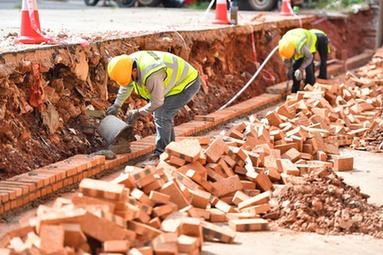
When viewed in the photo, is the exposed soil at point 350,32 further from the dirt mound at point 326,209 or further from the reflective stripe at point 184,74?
the dirt mound at point 326,209

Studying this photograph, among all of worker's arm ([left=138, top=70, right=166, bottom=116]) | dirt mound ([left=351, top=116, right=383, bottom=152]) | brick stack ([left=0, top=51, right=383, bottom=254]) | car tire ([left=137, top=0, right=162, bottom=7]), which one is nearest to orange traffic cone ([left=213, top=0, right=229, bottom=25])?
brick stack ([left=0, top=51, right=383, bottom=254])

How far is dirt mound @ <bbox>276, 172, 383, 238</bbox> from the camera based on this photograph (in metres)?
6.77

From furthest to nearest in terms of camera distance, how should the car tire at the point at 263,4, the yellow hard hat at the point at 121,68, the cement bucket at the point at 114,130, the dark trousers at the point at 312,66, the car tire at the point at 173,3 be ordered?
the car tire at the point at 173,3 < the car tire at the point at 263,4 < the dark trousers at the point at 312,66 < the cement bucket at the point at 114,130 < the yellow hard hat at the point at 121,68

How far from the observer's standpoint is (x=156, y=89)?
815cm

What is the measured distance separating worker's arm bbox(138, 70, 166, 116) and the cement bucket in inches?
11.4

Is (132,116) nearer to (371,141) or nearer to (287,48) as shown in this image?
(371,141)

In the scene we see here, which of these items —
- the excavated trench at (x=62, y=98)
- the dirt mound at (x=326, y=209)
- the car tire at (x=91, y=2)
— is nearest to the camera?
the dirt mound at (x=326, y=209)

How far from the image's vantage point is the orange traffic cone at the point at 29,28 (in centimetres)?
870

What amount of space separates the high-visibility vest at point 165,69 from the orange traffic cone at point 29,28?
1.17 metres

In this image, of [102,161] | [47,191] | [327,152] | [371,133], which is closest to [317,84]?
[371,133]

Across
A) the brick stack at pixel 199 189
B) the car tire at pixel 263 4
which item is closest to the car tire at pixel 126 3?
the car tire at pixel 263 4

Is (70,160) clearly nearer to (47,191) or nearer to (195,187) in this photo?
(47,191)

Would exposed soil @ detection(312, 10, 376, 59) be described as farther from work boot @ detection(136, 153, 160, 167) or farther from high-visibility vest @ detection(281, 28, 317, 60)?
work boot @ detection(136, 153, 160, 167)

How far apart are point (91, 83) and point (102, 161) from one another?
1.44 meters
